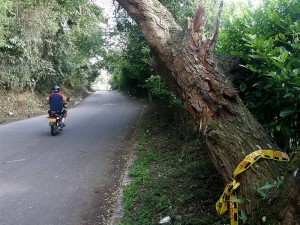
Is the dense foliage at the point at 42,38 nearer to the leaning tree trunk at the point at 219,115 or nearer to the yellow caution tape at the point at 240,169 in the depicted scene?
the leaning tree trunk at the point at 219,115

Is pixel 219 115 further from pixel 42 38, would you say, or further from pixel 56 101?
pixel 42 38

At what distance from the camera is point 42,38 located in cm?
2119

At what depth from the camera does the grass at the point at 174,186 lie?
4477mm

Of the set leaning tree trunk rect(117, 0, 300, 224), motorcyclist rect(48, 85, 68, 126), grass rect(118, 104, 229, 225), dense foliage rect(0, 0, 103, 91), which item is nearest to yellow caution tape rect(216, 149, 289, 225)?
leaning tree trunk rect(117, 0, 300, 224)

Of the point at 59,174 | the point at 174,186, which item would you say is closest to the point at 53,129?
the point at 59,174

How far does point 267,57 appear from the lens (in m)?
3.28

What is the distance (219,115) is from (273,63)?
2.76 feet

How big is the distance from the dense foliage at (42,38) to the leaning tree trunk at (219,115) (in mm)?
11118

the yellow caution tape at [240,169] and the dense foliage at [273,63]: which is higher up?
the dense foliage at [273,63]

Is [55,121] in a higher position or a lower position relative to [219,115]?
lower

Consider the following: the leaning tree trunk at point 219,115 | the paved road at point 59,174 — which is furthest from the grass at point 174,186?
the leaning tree trunk at point 219,115

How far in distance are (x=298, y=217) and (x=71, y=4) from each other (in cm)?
1701

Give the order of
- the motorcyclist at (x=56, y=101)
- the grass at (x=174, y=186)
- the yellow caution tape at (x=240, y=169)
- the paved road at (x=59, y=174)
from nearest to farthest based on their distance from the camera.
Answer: the yellow caution tape at (x=240, y=169) → the grass at (x=174, y=186) → the paved road at (x=59, y=174) → the motorcyclist at (x=56, y=101)

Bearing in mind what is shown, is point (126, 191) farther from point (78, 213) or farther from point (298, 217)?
point (298, 217)
